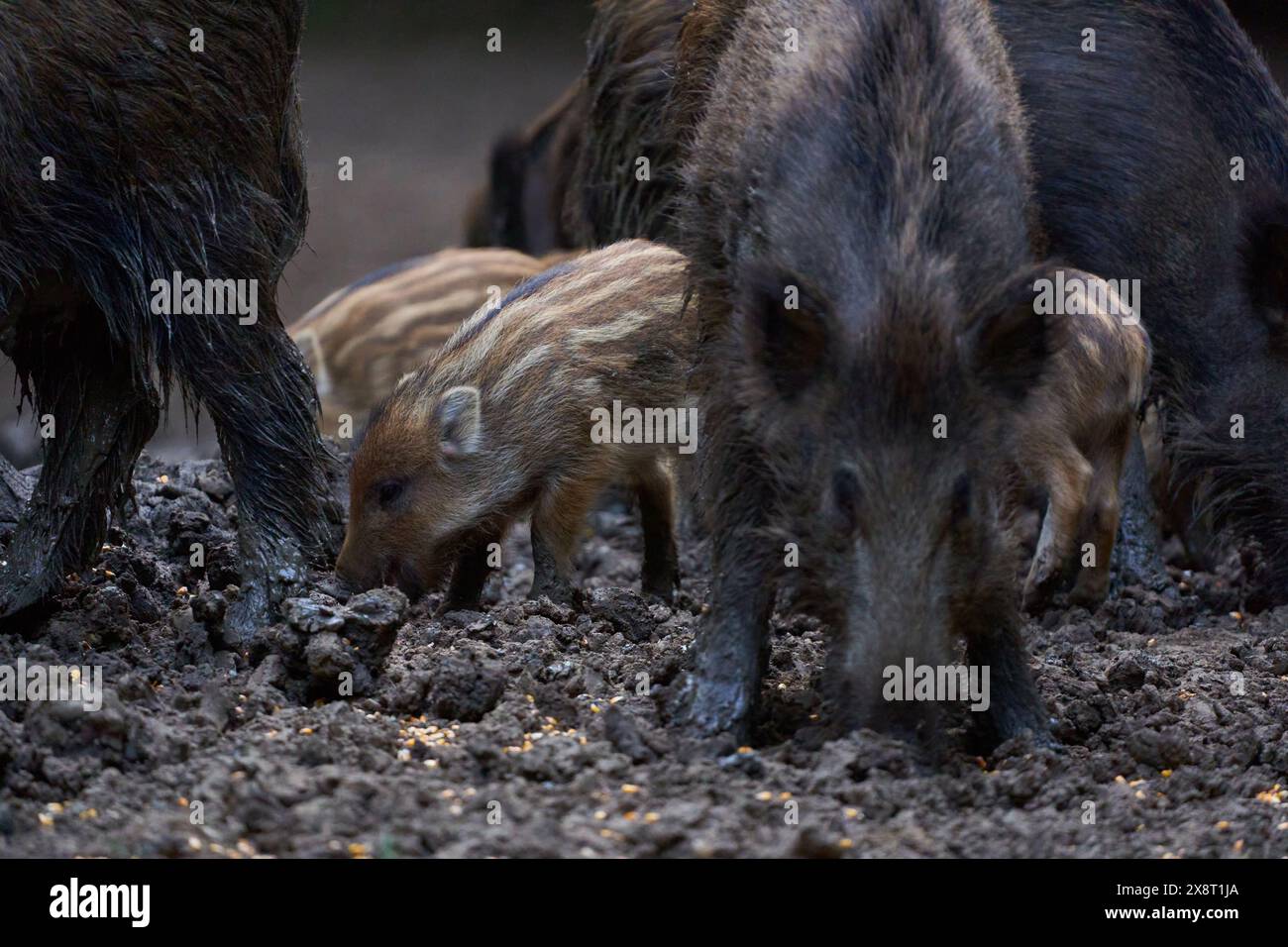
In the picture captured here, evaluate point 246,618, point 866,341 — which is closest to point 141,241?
point 246,618

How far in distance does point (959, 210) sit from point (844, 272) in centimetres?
25

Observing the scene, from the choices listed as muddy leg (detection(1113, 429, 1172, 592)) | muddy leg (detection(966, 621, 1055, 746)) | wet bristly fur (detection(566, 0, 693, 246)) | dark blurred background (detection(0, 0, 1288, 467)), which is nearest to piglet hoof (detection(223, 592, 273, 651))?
muddy leg (detection(966, 621, 1055, 746))

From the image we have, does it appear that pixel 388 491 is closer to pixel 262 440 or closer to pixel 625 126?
pixel 262 440

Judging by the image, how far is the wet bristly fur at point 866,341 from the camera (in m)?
3.13

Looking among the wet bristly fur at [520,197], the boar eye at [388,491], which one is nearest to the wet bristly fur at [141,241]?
the boar eye at [388,491]

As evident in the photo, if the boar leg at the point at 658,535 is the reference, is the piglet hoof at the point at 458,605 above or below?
below

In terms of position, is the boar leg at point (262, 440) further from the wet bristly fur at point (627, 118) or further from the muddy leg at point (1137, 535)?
the muddy leg at point (1137, 535)

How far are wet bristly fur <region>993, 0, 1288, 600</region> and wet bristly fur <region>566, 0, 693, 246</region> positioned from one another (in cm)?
117

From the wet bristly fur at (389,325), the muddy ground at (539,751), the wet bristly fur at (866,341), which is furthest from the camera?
the wet bristly fur at (389,325)

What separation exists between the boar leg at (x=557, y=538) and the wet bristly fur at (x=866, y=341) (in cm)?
119

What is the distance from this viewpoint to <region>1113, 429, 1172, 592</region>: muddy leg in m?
5.38

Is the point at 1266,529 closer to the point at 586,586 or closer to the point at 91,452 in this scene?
the point at 586,586

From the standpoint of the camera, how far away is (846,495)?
125 inches
